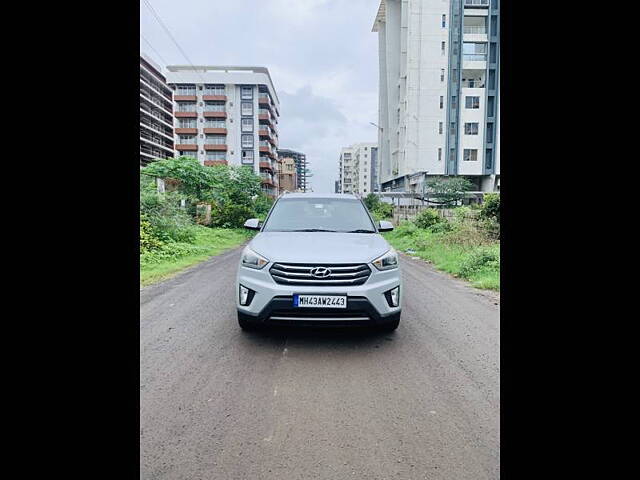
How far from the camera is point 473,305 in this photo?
19.5 feet

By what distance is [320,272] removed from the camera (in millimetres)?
3730

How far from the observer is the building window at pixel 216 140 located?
184 feet

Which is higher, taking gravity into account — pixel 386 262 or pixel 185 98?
pixel 185 98

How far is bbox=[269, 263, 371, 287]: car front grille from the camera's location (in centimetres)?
372

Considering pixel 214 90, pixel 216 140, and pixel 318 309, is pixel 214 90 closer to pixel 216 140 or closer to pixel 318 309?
pixel 216 140

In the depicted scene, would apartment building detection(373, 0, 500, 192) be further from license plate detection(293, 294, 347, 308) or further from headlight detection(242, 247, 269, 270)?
license plate detection(293, 294, 347, 308)

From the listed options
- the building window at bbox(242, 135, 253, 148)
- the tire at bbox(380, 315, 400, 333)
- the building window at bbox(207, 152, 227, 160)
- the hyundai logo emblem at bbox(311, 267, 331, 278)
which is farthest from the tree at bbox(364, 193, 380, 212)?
the building window at bbox(207, 152, 227, 160)

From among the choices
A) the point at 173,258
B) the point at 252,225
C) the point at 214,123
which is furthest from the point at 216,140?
the point at 252,225

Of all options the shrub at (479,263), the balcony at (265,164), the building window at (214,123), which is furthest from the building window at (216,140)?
the shrub at (479,263)

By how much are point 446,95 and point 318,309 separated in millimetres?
39366
